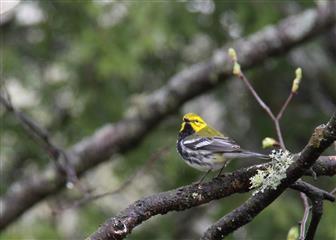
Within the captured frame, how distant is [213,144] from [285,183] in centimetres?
109

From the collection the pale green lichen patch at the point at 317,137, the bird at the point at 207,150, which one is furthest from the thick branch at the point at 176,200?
the bird at the point at 207,150

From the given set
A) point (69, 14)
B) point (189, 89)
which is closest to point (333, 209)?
point (189, 89)

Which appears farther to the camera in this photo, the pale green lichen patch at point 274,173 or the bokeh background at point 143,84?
the bokeh background at point 143,84

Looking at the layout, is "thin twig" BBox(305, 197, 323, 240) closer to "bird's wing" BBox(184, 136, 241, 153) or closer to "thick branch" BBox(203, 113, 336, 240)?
"thick branch" BBox(203, 113, 336, 240)

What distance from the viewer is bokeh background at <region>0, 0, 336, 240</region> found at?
203 inches

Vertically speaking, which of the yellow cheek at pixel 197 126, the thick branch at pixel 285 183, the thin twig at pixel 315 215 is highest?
the yellow cheek at pixel 197 126

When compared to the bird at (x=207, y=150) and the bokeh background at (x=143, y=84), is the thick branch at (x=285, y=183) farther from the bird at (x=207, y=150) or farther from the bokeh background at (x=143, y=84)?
the bokeh background at (x=143, y=84)

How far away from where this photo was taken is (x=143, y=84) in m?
6.65

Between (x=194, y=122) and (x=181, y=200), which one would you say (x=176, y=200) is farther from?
(x=194, y=122)

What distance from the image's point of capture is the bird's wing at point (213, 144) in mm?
2885

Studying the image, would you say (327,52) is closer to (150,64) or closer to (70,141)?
(150,64)

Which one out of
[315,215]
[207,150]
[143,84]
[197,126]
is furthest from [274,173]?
[143,84]

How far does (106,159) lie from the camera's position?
5.09 metres

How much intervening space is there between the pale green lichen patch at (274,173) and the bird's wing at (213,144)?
740 mm
